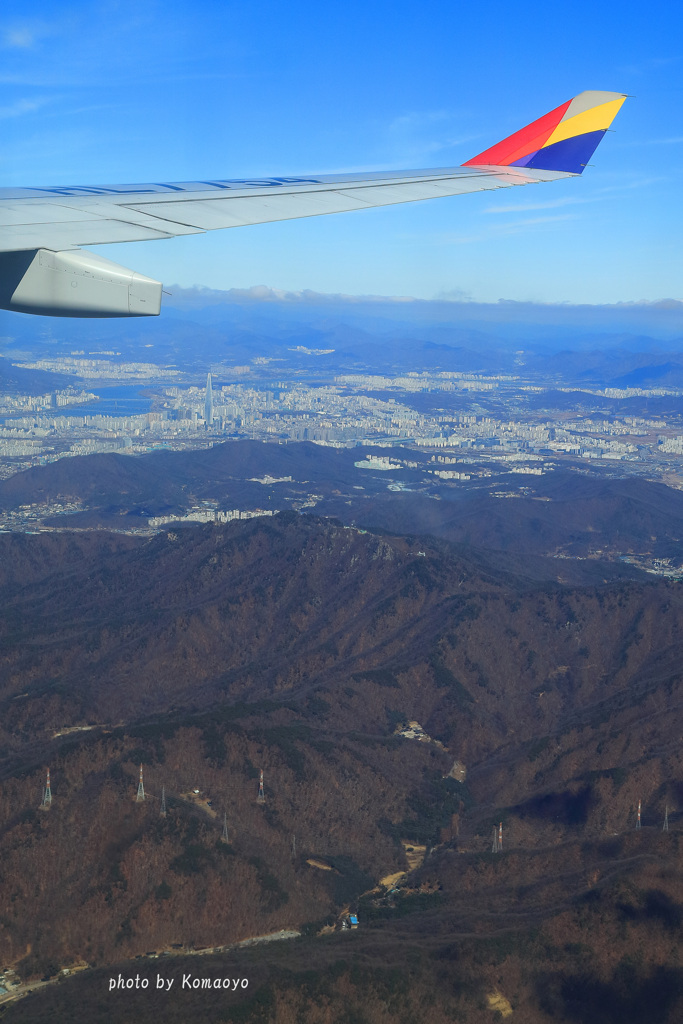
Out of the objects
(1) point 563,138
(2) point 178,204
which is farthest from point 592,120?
(2) point 178,204

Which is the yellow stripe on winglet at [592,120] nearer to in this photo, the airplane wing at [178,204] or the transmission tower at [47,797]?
the airplane wing at [178,204]

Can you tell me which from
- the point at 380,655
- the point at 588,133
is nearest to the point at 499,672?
the point at 380,655

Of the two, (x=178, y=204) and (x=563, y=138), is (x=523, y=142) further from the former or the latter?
(x=178, y=204)

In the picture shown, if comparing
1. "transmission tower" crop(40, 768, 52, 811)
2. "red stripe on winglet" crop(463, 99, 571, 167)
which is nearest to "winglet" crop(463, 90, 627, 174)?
"red stripe on winglet" crop(463, 99, 571, 167)

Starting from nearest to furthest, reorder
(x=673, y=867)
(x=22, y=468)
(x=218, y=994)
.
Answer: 1. (x=218, y=994)
2. (x=673, y=867)
3. (x=22, y=468)

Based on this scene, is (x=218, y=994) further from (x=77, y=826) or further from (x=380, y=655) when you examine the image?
(x=380, y=655)

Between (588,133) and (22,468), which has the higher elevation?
(588,133)

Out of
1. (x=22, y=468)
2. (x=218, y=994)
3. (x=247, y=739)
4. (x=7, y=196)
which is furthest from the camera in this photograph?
(x=22, y=468)

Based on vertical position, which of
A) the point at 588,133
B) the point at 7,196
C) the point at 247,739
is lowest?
the point at 247,739

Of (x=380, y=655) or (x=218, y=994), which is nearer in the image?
(x=218, y=994)
